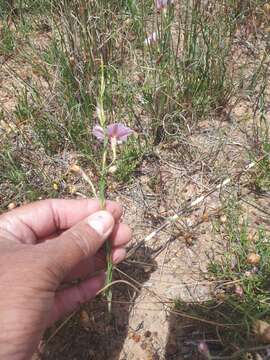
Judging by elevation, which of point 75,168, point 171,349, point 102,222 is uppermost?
point 102,222

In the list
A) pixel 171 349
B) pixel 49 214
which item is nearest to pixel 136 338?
pixel 171 349

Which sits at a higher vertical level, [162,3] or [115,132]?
[162,3]

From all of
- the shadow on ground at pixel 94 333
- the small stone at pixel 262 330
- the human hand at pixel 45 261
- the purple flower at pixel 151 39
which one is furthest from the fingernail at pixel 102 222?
the purple flower at pixel 151 39

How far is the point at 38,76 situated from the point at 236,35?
119 centimetres

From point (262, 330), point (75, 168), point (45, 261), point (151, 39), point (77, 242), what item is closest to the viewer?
point (45, 261)

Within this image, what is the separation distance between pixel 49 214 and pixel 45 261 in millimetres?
411

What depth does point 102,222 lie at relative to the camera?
1471mm

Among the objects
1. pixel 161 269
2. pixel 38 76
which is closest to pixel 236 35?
pixel 38 76

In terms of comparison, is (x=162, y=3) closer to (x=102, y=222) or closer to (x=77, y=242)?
(x=102, y=222)

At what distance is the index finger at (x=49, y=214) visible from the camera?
5.15 ft

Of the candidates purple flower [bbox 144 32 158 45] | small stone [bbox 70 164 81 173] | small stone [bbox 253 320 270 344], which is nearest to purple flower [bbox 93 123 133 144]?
small stone [bbox 70 164 81 173]

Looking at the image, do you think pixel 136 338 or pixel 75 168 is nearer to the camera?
pixel 136 338

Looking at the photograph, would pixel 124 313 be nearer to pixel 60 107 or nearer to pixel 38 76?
pixel 60 107

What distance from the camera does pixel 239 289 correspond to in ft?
5.27
